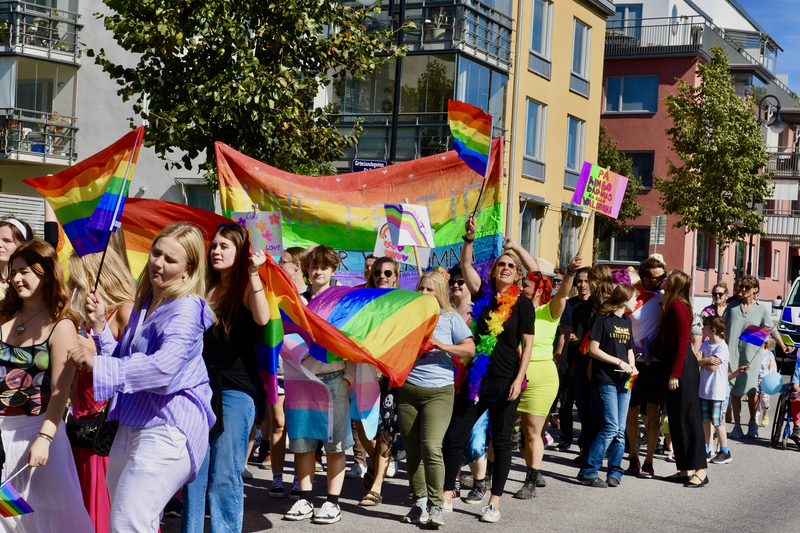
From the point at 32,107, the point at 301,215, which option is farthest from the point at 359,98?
the point at 301,215

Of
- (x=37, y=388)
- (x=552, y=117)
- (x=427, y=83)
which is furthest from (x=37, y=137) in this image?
(x=37, y=388)

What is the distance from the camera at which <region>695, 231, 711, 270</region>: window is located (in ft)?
134

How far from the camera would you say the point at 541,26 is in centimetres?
2952

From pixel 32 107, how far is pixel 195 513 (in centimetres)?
2753

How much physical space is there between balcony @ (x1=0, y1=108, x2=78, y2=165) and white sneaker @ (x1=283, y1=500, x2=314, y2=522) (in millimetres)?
24503

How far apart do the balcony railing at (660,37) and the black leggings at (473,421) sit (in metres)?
35.0

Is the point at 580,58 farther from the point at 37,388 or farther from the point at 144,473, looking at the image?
the point at 144,473

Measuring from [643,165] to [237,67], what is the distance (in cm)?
3140

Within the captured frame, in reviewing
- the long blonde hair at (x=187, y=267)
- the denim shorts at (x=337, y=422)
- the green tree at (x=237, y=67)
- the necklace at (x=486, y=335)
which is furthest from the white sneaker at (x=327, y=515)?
the green tree at (x=237, y=67)

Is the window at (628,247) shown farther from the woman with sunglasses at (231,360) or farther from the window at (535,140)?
the woman with sunglasses at (231,360)

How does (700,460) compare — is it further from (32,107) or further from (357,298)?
(32,107)

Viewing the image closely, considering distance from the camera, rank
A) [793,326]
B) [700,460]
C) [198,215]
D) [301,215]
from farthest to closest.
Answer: [793,326], [700,460], [301,215], [198,215]

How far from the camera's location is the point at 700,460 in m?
9.05

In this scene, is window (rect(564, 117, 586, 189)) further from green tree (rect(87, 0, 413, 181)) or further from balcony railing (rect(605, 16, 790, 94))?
green tree (rect(87, 0, 413, 181))
